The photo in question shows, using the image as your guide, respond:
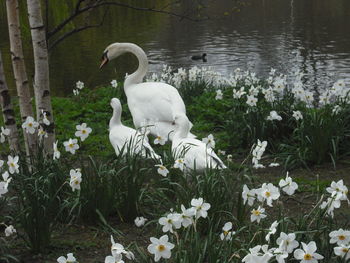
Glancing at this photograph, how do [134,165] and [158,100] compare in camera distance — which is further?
[158,100]

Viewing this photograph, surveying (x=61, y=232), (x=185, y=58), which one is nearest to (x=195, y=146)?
(x=61, y=232)

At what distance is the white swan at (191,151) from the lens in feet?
Answer: 16.0

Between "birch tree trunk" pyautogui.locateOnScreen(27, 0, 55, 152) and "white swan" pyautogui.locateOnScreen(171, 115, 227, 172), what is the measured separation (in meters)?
1.18

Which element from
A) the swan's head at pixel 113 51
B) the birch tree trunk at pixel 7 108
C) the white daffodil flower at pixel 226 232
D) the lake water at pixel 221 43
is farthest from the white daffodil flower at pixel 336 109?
the lake water at pixel 221 43

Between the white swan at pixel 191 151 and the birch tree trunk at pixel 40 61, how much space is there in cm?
118

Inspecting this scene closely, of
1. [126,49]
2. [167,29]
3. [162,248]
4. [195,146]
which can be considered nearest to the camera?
[162,248]

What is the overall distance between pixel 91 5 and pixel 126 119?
3.32 meters

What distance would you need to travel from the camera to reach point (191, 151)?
5.12 metres

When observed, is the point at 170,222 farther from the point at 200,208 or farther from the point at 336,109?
the point at 336,109

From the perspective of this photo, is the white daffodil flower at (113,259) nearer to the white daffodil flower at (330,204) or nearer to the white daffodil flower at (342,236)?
the white daffodil flower at (342,236)

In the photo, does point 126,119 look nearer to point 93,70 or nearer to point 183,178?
point 183,178

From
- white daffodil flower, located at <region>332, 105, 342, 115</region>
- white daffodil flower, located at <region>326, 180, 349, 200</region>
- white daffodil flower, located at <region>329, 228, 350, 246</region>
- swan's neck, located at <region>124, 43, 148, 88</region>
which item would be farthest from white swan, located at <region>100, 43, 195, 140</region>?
white daffodil flower, located at <region>329, 228, 350, 246</region>

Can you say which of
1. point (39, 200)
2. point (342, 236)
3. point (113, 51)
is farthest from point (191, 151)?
point (113, 51)

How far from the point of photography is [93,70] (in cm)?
1677
